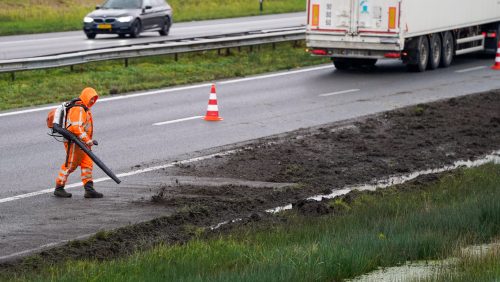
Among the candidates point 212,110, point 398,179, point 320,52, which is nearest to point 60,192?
point 398,179

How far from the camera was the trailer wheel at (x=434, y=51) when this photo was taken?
29625 millimetres

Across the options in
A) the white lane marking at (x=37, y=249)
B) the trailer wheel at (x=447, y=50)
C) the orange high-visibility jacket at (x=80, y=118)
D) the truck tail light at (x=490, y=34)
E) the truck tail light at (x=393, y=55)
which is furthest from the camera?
the truck tail light at (x=490, y=34)

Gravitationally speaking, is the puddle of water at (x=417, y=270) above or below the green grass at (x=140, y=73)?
above

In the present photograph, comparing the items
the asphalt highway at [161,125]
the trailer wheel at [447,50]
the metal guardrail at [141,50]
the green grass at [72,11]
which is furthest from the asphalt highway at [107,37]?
the trailer wheel at [447,50]

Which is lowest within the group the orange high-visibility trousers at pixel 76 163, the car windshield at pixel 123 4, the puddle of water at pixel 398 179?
the puddle of water at pixel 398 179

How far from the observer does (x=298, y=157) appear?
1598 cm

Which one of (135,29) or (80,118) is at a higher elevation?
(80,118)

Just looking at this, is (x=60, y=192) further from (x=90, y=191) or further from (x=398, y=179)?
(x=398, y=179)

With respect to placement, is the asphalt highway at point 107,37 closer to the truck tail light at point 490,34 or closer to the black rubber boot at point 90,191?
the truck tail light at point 490,34

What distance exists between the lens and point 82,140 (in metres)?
13.0

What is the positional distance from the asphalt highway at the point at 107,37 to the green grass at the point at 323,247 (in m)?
20.1

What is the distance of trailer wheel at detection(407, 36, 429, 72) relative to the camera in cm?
2869

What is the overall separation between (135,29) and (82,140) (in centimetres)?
2397

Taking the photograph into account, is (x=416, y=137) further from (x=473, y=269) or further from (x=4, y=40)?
(x=4, y=40)
